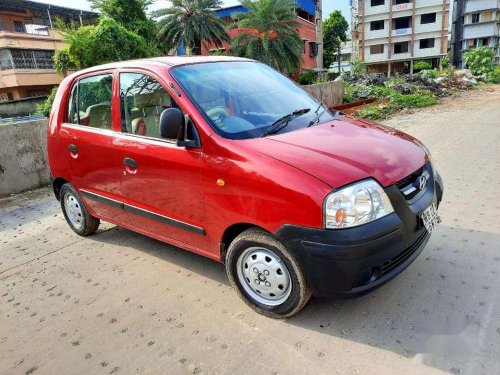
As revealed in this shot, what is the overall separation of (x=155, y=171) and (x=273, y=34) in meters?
31.7

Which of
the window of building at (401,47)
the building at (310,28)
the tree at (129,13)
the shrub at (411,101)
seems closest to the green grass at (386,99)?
the shrub at (411,101)

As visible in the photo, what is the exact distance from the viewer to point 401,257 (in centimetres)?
263

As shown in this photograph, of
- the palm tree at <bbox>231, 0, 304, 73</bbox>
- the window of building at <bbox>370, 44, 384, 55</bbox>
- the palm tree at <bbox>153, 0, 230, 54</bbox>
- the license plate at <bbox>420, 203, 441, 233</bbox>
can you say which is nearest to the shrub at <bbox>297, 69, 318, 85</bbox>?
the palm tree at <bbox>231, 0, 304, 73</bbox>

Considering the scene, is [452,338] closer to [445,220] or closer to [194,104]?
[445,220]

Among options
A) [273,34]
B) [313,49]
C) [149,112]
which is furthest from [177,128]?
[313,49]

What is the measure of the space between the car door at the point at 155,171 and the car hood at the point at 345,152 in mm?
604

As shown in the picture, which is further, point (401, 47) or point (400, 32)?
point (401, 47)

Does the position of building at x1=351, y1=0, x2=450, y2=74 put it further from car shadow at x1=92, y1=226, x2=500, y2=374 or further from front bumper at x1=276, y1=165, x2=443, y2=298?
front bumper at x1=276, y1=165, x2=443, y2=298

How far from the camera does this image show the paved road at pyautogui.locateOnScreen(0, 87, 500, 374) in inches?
96.5

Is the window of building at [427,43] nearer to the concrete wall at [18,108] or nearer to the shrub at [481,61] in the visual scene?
the shrub at [481,61]

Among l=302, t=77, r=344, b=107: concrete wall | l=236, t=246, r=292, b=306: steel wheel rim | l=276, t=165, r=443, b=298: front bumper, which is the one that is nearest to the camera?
l=276, t=165, r=443, b=298: front bumper

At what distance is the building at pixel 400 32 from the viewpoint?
51656mm

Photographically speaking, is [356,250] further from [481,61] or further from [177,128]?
[481,61]

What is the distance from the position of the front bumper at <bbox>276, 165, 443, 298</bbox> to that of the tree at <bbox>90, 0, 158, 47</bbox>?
3323 cm
